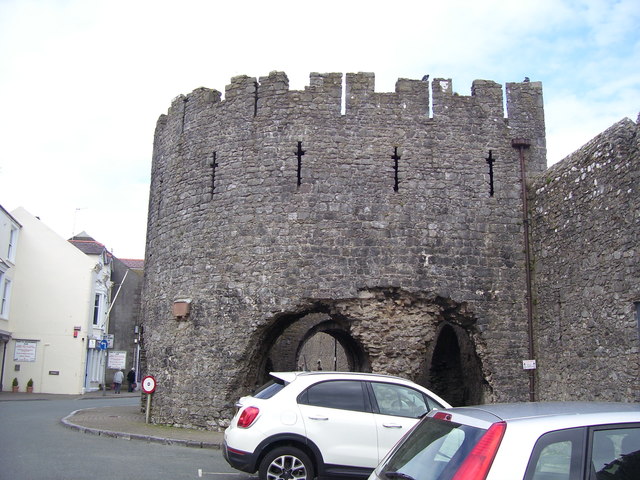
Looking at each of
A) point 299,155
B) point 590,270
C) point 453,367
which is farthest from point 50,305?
point 590,270

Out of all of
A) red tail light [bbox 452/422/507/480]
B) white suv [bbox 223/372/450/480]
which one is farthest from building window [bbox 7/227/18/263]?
red tail light [bbox 452/422/507/480]

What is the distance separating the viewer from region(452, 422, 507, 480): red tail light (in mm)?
2959

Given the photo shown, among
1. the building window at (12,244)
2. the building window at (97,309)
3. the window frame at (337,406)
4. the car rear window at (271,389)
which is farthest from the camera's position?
the building window at (97,309)

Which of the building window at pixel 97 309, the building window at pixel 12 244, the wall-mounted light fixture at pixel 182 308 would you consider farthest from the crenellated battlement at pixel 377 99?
the building window at pixel 97 309

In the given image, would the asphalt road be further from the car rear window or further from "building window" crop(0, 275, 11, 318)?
"building window" crop(0, 275, 11, 318)

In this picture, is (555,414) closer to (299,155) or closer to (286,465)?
(286,465)

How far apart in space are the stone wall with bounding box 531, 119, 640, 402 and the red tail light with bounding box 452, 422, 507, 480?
7.48 m

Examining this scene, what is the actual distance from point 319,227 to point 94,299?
72.6 feet

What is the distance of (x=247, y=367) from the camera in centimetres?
1269

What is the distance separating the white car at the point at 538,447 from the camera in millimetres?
2992

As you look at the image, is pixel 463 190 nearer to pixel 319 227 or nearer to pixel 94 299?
pixel 319 227

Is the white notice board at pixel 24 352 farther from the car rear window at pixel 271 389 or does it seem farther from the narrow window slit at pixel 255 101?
the car rear window at pixel 271 389

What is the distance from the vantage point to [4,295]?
90.9ft

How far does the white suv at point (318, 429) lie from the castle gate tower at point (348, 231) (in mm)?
5204
